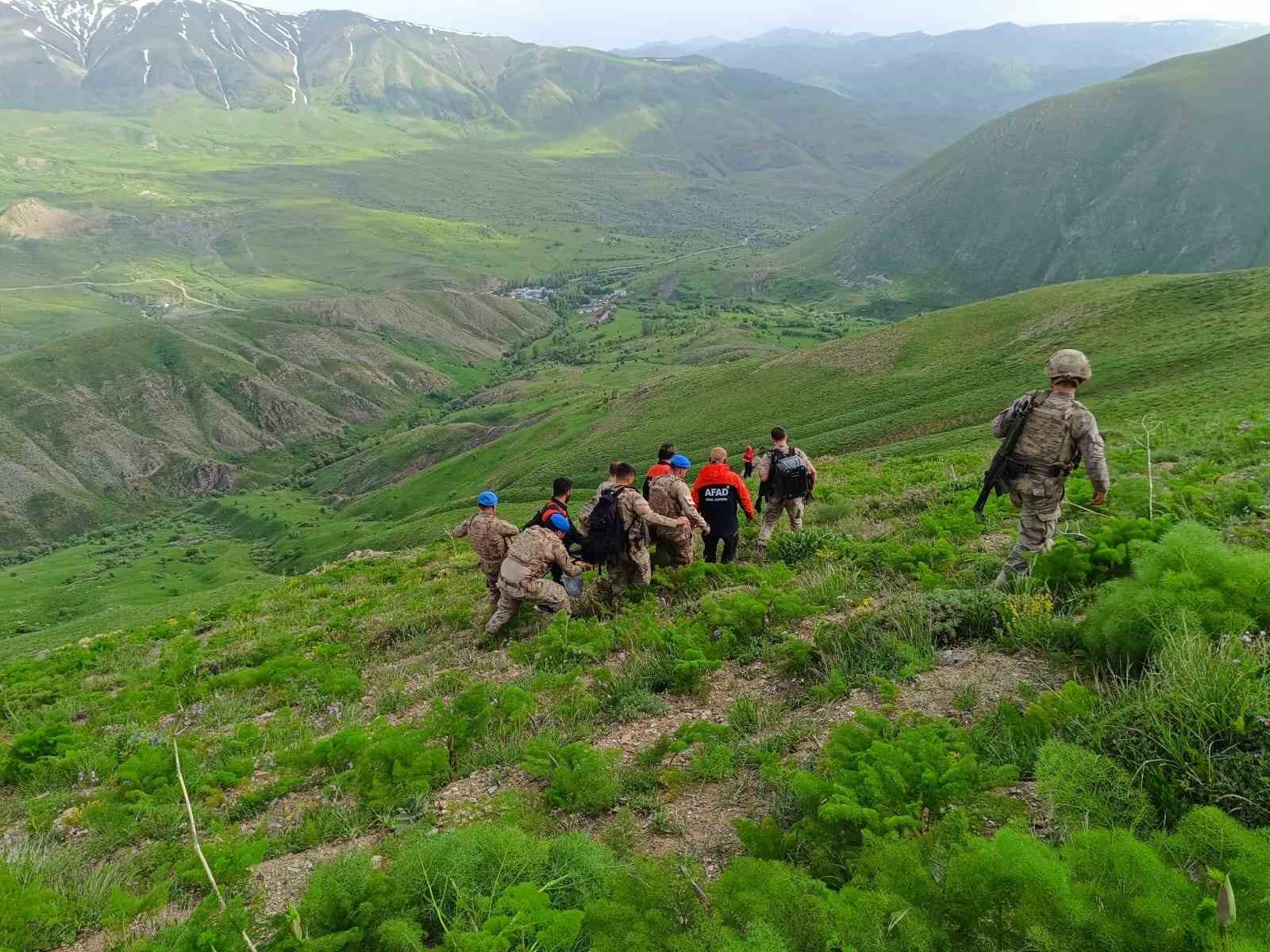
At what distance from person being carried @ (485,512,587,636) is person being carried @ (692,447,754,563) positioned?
321cm

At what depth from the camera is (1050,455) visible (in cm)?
994

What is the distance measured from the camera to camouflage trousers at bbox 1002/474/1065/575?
32.6 ft

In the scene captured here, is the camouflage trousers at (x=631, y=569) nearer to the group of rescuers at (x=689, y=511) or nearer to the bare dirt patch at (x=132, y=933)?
the group of rescuers at (x=689, y=511)

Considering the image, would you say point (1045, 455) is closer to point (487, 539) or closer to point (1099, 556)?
point (1099, 556)

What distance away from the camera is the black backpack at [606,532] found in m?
13.3

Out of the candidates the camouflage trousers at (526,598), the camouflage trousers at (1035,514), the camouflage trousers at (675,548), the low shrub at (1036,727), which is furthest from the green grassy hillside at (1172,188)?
the low shrub at (1036,727)

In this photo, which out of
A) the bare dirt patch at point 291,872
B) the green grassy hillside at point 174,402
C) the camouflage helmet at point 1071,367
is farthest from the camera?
the green grassy hillside at point 174,402

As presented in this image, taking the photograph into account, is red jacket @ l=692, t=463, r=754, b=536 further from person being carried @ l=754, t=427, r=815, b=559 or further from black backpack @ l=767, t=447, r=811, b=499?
black backpack @ l=767, t=447, r=811, b=499

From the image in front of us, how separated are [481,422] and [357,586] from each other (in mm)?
87261

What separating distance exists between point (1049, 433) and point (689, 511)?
665 cm

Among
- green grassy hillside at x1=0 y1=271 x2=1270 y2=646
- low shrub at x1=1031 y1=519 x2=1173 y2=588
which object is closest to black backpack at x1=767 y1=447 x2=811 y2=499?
green grassy hillside at x1=0 y1=271 x2=1270 y2=646

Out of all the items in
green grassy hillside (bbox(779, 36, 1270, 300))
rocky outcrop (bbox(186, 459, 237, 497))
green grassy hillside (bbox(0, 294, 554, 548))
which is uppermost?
green grassy hillside (bbox(779, 36, 1270, 300))

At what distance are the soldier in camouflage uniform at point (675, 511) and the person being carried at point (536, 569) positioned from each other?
2.12 m

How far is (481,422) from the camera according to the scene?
110m
